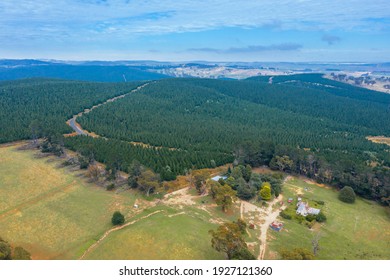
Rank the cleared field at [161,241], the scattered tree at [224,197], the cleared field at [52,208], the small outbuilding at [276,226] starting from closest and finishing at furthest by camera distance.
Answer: the cleared field at [161,241]
the cleared field at [52,208]
the small outbuilding at [276,226]
the scattered tree at [224,197]

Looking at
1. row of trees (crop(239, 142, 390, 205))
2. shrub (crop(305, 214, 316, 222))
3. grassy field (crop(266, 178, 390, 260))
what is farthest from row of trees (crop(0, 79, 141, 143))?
shrub (crop(305, 214, 316, 222))

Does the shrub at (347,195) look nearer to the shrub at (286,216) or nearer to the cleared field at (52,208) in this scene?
the shrub at (286,216)

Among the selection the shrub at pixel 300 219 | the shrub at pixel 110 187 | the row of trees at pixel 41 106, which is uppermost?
the row of trees at pixel 41 106

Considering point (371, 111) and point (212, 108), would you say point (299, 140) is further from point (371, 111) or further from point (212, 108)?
point (371, 111)

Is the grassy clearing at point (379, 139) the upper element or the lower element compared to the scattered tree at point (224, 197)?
lower

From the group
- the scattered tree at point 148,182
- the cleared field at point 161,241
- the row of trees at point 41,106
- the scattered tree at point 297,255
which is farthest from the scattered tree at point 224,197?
the row of trees at point 41,106

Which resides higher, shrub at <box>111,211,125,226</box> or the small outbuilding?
shrub at <box>111,211,125,226</box>

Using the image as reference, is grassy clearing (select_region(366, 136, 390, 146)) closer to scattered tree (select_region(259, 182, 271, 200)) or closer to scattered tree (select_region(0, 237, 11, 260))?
scattered tree (select_region(259, 182, 271, 200))
